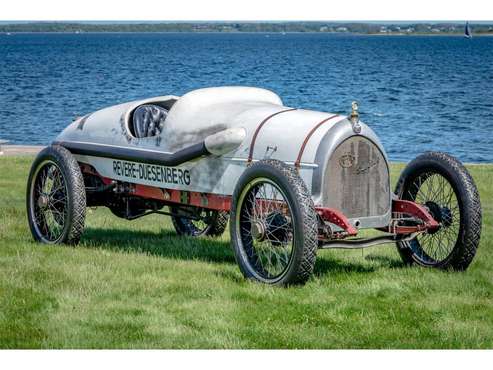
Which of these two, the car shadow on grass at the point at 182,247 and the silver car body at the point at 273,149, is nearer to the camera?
the silver car body at the point at 273,149

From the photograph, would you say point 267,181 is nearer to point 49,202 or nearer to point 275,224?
point 275,224

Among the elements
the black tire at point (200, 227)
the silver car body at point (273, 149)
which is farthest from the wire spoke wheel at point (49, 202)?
the black tire at point (200, 227)

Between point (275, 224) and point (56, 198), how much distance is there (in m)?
3.23

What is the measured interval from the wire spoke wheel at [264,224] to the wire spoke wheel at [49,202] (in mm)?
2520

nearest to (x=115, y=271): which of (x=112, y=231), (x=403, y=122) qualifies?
(x=112, y=231)

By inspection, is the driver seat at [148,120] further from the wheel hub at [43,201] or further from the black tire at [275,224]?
the black tire at [275,224]

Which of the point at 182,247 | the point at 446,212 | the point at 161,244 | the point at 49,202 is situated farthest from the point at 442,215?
the point at 49,202

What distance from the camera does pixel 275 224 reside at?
305 inches

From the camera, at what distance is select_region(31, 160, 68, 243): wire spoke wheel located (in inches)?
386

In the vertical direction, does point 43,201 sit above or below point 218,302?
above

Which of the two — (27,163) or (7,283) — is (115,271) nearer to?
(7,283)

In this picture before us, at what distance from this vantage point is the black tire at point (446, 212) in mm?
8117

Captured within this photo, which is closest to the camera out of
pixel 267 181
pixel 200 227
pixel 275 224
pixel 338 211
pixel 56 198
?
pixel 267 181

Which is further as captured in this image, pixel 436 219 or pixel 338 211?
pixel 436 219
